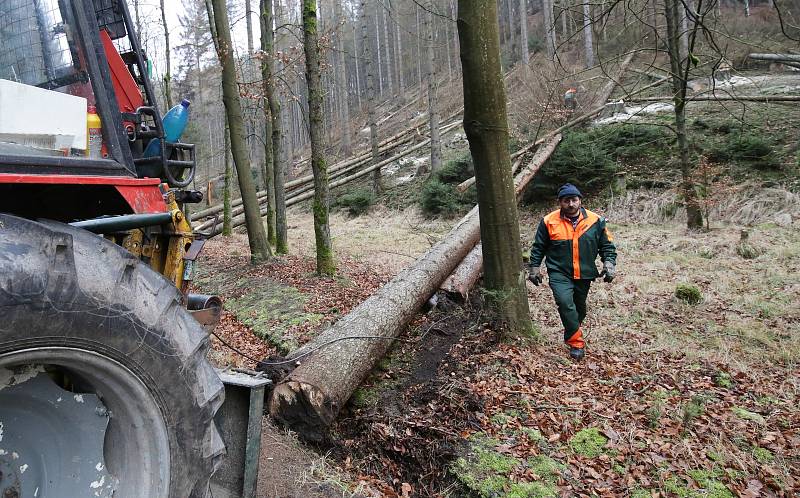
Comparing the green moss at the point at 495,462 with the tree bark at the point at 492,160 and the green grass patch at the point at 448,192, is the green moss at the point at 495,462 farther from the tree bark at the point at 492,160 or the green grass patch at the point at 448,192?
the green grass patch at the point at 448,192

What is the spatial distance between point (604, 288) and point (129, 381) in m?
7.16

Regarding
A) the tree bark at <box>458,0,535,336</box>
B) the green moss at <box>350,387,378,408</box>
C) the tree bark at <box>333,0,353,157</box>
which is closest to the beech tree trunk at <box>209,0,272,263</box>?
the tree bark at <box>458,0,535,336</box>

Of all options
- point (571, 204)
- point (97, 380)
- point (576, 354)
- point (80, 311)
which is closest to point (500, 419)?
point (576, 354)

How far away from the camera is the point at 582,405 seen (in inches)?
163

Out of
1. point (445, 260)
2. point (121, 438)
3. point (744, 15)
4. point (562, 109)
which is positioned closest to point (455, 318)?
point (445, 260)

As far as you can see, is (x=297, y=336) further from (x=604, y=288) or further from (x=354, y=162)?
(x=354, y=162)

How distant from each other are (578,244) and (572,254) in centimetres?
13

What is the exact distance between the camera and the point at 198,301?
3.52 metres

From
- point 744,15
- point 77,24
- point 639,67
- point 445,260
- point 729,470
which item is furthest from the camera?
point 744,15

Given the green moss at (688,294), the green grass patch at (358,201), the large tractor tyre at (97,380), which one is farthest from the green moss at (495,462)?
the green grass patch at (358,201)

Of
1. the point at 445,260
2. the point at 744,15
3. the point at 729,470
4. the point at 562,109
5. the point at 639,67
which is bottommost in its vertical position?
the point at 729,470

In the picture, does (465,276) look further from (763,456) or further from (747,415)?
(763,456)

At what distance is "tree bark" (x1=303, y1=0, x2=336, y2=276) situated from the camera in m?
8.10

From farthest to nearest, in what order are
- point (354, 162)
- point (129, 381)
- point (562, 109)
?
point (354, 162), point (562, 109), point (129, 381)
